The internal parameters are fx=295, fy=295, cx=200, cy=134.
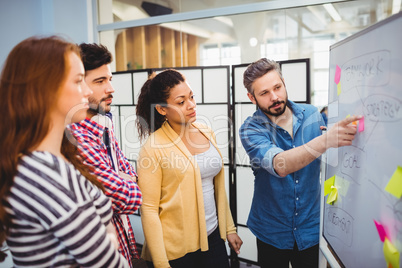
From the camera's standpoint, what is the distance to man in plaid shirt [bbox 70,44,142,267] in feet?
3.56

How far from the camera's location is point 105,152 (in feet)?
3.98

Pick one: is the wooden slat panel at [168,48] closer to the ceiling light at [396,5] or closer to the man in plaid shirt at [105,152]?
the man in plaid shirt at [105,152]

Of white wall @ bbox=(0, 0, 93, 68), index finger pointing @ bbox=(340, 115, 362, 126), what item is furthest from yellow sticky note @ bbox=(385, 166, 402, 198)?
white wall @ bbox=(0, 0, 93, 68)

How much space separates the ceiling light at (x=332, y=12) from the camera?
7.62 ft

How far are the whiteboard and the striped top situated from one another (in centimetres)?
79

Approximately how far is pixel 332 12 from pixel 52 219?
2.47 m

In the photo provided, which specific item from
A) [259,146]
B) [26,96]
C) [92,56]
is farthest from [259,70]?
[26,96]

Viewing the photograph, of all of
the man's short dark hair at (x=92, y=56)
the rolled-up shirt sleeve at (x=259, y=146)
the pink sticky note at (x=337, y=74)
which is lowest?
the rolled-up shirt sleeve at (x=259, y=146)

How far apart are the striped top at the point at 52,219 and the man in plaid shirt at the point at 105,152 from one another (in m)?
0.29

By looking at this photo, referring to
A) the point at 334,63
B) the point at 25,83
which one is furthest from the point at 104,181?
the point at 334,63

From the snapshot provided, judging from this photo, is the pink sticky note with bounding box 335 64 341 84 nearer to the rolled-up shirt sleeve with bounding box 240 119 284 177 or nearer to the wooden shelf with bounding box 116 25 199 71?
the rolled-up shirt sleeve with bounding box 240 119 284 177

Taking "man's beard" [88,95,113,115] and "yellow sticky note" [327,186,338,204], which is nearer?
"yellow sticky note" [327,186,338,204]

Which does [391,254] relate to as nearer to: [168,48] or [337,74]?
[337,74]

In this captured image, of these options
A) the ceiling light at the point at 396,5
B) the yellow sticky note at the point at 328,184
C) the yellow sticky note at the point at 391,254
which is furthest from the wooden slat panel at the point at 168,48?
the yellow sticky note at the point at 391,254
